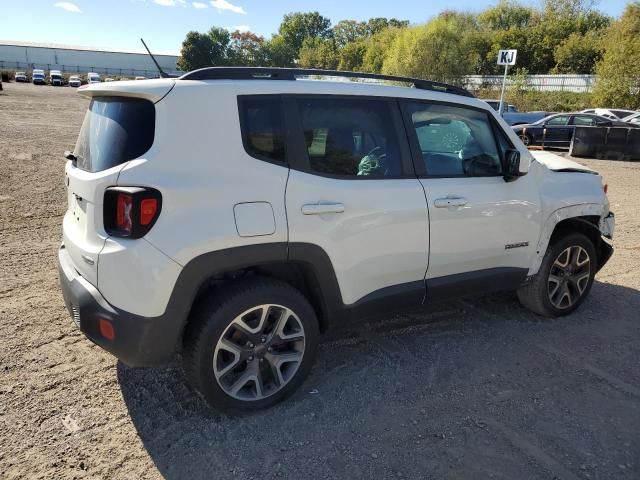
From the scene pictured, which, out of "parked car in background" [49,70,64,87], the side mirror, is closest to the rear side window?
the side mirror

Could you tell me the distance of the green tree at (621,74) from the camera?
2958 centimetres

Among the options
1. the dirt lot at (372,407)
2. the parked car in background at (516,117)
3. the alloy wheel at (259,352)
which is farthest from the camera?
the parked car in background at (516,117)

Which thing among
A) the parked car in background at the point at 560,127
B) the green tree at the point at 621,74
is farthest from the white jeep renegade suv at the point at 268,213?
the green tree at the point at 621,74

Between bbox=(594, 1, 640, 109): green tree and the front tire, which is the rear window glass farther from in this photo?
bbox=(594, 1, 640, 109): green tree

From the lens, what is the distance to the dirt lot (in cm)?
259

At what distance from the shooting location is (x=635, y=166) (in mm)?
15039

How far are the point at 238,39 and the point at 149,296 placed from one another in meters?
119

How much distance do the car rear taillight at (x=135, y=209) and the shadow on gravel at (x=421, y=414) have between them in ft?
3.73

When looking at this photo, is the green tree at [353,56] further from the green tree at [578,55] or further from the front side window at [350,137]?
the front side window at [350,137]

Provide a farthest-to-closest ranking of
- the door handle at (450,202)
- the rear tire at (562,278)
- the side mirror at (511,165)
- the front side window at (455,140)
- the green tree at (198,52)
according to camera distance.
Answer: the green tree at (198,52)
the rear tire at (562,278)
the side mirror at (511,165)
the front side window at (455,140)
the door handle at (450,202)

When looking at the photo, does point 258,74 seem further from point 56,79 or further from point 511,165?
point 56,79

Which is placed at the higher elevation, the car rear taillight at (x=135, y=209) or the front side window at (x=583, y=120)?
the front side window at (x=583, y=120)

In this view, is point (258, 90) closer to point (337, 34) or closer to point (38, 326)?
point (38, 326)

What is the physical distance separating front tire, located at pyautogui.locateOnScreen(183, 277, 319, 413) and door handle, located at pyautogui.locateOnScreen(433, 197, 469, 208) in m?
1.12
